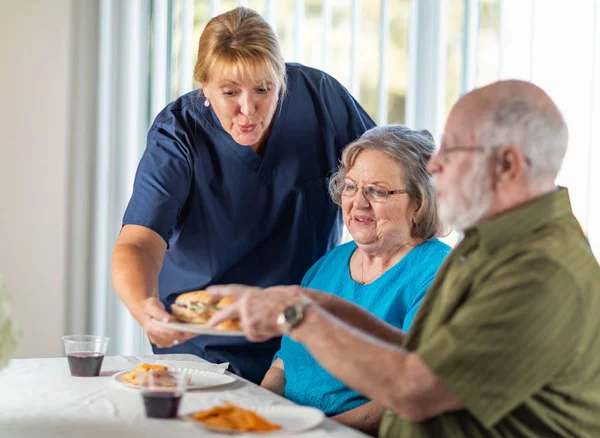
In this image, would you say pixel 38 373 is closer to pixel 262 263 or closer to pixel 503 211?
pixel 262 263

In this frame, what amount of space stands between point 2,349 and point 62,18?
8.53 feet

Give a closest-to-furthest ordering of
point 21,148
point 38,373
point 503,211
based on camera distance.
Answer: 1. point 503,211
2. point 38,373
3. point 21,148

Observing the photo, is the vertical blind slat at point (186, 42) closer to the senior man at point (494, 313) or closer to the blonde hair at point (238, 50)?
the blonde hair at point (238, 50)

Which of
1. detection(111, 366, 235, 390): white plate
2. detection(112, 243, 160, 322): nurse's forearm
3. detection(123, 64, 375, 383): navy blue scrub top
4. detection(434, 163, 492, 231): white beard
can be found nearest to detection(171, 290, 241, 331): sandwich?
detection(111, 366, 235, 390): white plate

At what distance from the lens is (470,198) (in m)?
1.41

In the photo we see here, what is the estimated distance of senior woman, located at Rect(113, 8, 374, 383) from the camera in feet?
7.77

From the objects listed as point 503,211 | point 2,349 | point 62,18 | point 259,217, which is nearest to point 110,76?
point 62,18

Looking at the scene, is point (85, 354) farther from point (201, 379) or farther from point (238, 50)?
point (238, 50)

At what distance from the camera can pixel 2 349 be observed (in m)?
1.47

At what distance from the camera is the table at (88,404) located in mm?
1456

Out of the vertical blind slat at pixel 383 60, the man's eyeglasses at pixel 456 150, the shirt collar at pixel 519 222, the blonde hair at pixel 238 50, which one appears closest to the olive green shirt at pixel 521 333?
the shirt collar at pixel 519 222

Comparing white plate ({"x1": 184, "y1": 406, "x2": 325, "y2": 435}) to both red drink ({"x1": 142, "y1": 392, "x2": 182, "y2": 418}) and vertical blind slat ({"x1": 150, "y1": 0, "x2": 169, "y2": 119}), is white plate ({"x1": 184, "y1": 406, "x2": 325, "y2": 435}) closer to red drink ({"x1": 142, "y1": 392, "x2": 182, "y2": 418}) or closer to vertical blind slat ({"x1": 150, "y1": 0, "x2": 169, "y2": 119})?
red drink ({"x1": 142, "y1": 392, "x2": 182, "y2": 418})

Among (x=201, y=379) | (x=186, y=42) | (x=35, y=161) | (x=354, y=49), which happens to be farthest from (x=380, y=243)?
(x=35, y=161)

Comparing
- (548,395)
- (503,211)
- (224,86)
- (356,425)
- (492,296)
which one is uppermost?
(224,86)
